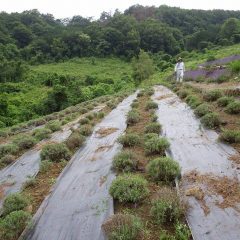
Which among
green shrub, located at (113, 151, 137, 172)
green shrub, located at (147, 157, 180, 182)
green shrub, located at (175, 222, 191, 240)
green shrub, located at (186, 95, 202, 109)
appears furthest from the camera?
green shrub, located at (186, 95, 202, 109)

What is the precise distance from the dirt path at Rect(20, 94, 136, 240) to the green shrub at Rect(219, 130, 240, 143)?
2611mm

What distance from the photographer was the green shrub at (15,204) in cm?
669

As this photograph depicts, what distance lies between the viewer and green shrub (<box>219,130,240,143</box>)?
26.7ft

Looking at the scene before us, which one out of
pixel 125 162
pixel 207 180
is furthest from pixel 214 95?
pixel 207 180

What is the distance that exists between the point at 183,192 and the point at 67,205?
204cm

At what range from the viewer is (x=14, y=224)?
19.5ft

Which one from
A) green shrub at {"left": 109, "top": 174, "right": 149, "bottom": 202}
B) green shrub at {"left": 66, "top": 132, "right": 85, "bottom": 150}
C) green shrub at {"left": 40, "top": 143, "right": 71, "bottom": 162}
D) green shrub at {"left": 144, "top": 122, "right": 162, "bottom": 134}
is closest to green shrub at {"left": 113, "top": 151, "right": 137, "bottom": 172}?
green shrub at {"left": 109, "top": 174, "right": 149, "bottom": 202}

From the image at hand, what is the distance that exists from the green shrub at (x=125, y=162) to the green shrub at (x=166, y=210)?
79.7 inches

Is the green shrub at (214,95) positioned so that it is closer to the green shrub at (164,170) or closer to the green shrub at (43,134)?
the green shrub at (43,134)

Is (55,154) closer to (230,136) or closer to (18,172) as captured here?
(18,172)

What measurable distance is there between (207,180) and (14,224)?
3.27 meters

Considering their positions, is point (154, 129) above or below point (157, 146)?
below

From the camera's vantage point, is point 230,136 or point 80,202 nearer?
point 80,202

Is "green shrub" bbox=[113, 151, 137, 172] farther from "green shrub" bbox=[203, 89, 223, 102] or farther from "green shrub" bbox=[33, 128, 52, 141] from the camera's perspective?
"green shrub" bbox=[33, 128, 52, 141]
